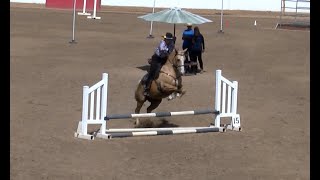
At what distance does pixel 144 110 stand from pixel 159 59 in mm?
2474

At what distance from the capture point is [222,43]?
32.7 meters

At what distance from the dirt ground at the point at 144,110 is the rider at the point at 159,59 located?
1191 mm

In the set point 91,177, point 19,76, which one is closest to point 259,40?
point 19,76

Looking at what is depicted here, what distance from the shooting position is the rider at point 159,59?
45.8 feet

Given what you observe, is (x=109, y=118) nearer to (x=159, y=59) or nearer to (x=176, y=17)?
(x=159, y=59)

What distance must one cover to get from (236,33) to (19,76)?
18489 millimetres

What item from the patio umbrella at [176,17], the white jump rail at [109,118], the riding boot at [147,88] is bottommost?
the white jump rail at [109,118]

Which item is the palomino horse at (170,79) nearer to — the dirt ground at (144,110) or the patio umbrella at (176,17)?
the dirt ground at (144,110)

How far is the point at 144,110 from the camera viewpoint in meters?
16.4

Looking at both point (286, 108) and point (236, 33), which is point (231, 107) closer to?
point (286, 108)

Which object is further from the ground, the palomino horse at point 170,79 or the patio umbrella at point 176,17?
the patio umbrella at point 176,17

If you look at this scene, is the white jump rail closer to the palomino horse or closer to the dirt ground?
the dirt ground

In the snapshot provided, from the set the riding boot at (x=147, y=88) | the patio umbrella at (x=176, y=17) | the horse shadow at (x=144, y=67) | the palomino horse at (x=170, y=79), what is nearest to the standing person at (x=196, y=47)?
the horse shadow at (x=144, y=67)
